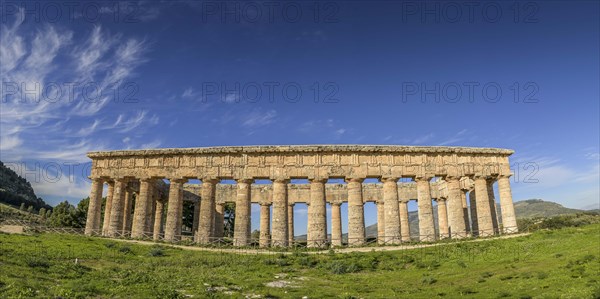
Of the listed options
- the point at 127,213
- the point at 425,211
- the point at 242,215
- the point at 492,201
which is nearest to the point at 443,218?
the point at 492,201

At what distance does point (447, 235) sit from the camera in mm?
49500

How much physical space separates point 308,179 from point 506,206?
22.1 metres

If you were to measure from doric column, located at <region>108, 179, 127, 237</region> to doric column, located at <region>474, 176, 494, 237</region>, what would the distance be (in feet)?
130

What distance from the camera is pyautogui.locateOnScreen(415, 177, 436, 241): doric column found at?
44469 mm

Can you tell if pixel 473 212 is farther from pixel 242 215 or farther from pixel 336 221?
pixel 242 215

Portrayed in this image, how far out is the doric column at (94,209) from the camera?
4712cm

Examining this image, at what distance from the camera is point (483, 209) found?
1834 inches

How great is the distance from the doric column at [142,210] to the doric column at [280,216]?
47.8ft

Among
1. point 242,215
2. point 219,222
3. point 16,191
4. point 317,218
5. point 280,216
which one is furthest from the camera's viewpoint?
point 16,191

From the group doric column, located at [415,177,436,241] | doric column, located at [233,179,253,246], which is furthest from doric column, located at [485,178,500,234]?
doric column, located at [233,179,253,246]

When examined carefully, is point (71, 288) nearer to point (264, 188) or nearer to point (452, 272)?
point (452, 272)

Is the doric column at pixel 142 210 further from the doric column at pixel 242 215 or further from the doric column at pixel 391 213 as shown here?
the doric column at pixel 391 213

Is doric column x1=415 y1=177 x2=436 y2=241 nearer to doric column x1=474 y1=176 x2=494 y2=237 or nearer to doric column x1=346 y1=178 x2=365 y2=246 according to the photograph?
doric column x1=474 y1=176 x2=494 y2=237

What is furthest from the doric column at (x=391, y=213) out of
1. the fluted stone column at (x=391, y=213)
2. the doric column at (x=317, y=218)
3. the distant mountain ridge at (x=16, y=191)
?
the distant mountain ridge at (x=16, y=191)
